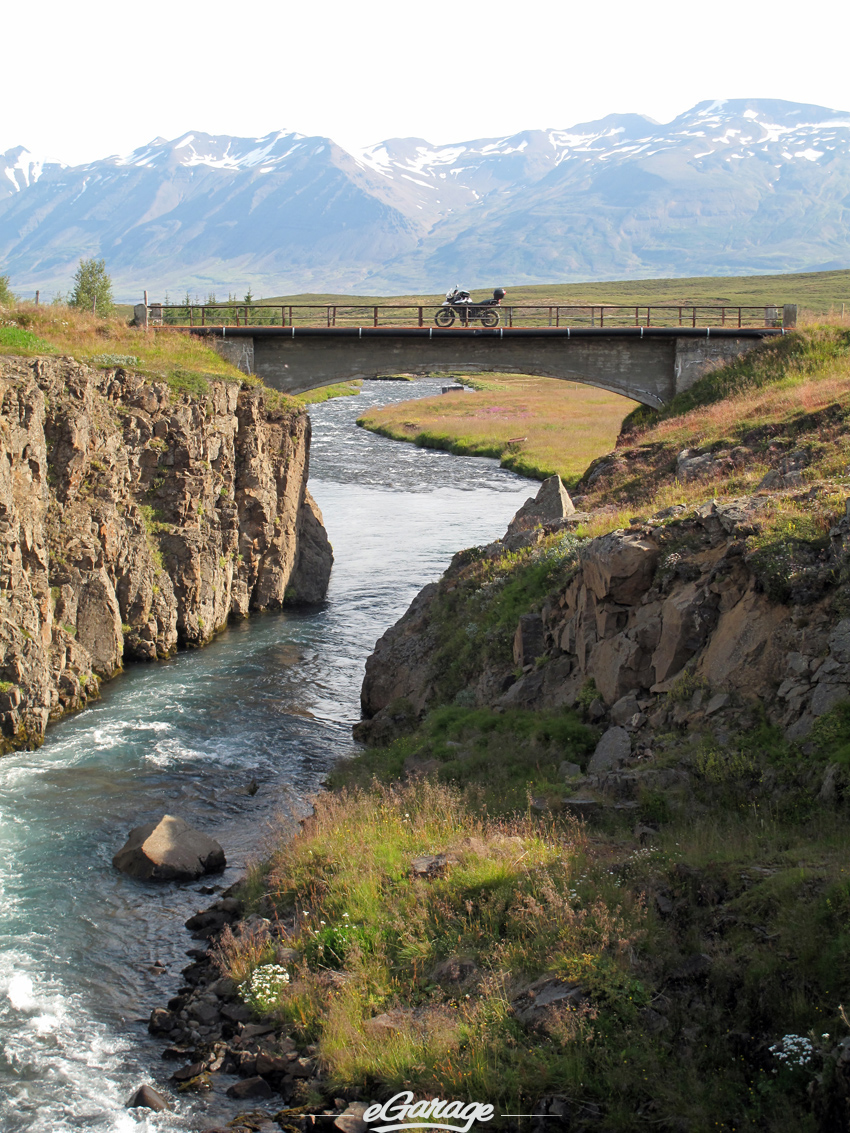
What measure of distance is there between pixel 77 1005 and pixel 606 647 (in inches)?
422

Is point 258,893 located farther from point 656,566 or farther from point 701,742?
point 656,566

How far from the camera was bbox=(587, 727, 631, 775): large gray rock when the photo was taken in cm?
1677

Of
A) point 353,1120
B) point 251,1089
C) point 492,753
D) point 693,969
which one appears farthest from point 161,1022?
point 492,753

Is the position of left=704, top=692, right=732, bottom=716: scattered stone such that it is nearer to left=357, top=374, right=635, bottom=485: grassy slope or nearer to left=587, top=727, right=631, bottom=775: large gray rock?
left=587, top=727, right=631, bottom=775: large gray rock

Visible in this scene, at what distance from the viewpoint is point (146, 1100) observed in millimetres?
11852

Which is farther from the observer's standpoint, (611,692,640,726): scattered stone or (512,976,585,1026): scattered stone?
(611,692,640,726): scattered stone

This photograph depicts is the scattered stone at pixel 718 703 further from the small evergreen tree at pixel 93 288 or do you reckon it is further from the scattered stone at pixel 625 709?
the small evergreen tree at pixel 93 288

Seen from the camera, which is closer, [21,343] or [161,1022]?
[161,1022]

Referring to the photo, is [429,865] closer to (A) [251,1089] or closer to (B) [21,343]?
(A) [251,1089]

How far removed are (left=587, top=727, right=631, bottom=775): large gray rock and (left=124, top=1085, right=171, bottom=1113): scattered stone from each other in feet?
26.3

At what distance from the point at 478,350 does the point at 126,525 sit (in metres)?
22.8

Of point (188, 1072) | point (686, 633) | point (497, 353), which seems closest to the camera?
point (188, 1072)

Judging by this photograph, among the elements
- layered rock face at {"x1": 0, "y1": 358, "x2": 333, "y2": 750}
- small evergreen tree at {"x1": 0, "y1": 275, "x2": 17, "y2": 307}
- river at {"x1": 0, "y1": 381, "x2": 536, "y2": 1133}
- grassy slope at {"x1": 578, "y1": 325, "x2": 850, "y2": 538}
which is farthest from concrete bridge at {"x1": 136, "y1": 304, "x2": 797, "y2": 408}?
river at {"x1": 0, "y1": 381, "x2": 536, "y2": 1133}

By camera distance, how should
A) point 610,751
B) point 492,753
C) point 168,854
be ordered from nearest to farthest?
point 610,751, point 168,854, point 492,753
